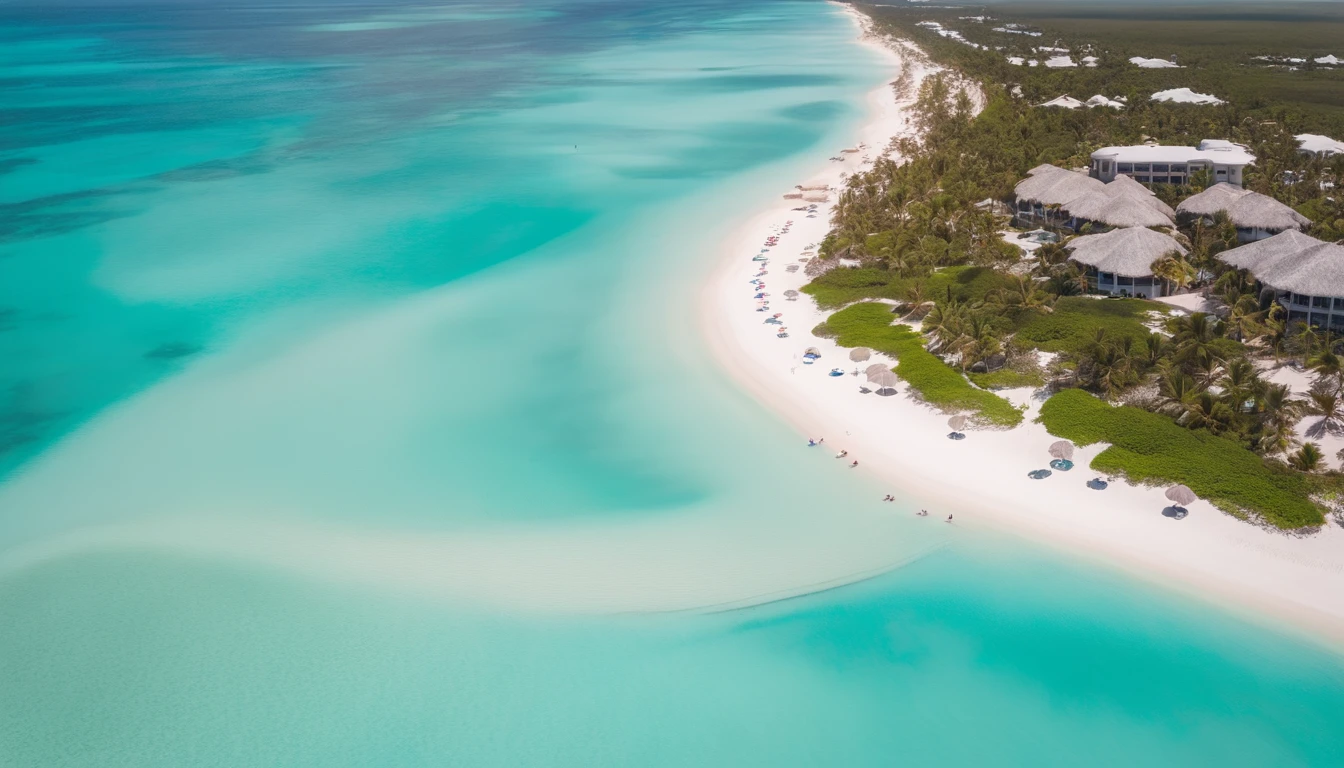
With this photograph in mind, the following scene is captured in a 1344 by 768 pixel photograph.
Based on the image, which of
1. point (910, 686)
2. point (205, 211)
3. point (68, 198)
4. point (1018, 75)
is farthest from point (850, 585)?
point (1018, 75)

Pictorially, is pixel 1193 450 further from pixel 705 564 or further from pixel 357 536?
pixel 357 536

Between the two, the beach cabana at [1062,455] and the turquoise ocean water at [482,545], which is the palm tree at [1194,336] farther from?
the turquoise ocean water at [482,545]

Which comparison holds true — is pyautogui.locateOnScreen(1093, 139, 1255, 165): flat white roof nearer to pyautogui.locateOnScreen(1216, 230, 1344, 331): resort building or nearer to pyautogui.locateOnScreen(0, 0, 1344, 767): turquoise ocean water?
pyautogui.locateOnScreen(1216, 230, 1344, 331): resort building

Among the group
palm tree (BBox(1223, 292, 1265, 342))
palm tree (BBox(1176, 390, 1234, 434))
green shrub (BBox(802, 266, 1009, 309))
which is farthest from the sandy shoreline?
palm tree (BBox(1223, 292, 1265, 342))

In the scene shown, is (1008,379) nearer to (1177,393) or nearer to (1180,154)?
(1177,393)

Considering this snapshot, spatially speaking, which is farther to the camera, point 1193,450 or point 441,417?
point 441,417

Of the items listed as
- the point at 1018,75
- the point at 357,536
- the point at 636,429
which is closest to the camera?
the point at 357,536
